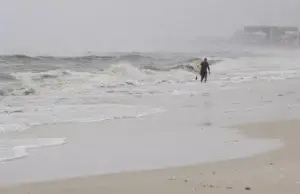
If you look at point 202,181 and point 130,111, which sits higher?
point 202,181

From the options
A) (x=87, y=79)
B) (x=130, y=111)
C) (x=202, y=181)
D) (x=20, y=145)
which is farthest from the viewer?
(x=87, y=79)

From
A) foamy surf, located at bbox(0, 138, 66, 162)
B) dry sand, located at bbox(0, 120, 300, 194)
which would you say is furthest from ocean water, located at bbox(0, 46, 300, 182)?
dry sand, located at bbox(0, 120, 300, 194)

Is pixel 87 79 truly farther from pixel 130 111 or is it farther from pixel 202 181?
pixel 202 181

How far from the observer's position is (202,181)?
6266 mm

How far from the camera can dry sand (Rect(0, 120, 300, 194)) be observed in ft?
19.4

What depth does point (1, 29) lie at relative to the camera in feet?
220

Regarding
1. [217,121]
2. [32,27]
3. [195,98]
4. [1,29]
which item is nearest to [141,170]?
[217,121]

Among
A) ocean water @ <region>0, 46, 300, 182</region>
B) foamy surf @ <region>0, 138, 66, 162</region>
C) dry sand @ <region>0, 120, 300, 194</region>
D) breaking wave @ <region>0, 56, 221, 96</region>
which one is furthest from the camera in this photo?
breaking wave @ <region>0, 56, 221, 96</region>

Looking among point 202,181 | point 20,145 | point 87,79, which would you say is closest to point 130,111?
point 20,145

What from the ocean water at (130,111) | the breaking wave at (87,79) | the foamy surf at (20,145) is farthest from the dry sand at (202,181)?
the breaking wave at (87,79)

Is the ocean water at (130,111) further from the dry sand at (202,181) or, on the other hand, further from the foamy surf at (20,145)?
the dry sand at (202,181)

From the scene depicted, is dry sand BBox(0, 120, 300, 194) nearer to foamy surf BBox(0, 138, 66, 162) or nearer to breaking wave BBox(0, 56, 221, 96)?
foamy surf BBox(0, 138, 66, 162)

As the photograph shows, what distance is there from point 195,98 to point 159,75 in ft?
35.5

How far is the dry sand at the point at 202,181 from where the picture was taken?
5.90m
